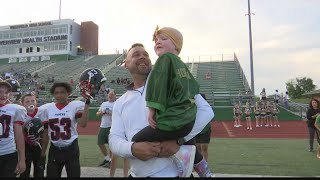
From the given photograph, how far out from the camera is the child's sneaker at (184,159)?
2426mm

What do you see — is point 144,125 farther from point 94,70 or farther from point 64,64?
point 64,64

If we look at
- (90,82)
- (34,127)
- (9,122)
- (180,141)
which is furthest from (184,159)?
(34,127)

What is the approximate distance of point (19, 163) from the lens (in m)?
4.53

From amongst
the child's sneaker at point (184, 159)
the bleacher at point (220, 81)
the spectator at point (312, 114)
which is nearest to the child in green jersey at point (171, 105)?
the child's sneaker at point (184, 159)

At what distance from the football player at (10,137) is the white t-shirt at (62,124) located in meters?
0.63

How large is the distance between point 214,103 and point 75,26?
107ft

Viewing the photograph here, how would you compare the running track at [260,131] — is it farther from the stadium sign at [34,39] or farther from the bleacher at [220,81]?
the stadium sign at [34,39]

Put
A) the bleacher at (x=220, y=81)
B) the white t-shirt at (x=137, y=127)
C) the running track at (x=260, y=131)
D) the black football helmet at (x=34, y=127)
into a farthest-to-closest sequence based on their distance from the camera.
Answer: the bleacher at (x=220, y=81), the running track at (x=260, y=131), the black football helmet at (x=34, y=127), the white t-shirt at (x=137, y=127)

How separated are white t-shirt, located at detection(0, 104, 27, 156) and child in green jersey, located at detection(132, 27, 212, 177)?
254 cm

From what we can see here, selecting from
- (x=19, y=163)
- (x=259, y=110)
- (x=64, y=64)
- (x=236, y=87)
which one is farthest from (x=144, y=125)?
(x=64, y=64)

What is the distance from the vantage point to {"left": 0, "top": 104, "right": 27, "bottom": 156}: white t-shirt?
4.43 m

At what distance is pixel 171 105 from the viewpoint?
235cm

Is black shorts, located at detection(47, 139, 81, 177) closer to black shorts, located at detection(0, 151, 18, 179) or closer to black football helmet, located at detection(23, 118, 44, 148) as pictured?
black football helmet, located at detection(23, 118, 44, 148)

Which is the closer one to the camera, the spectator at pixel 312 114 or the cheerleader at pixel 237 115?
the spectator at pixel 312 114
